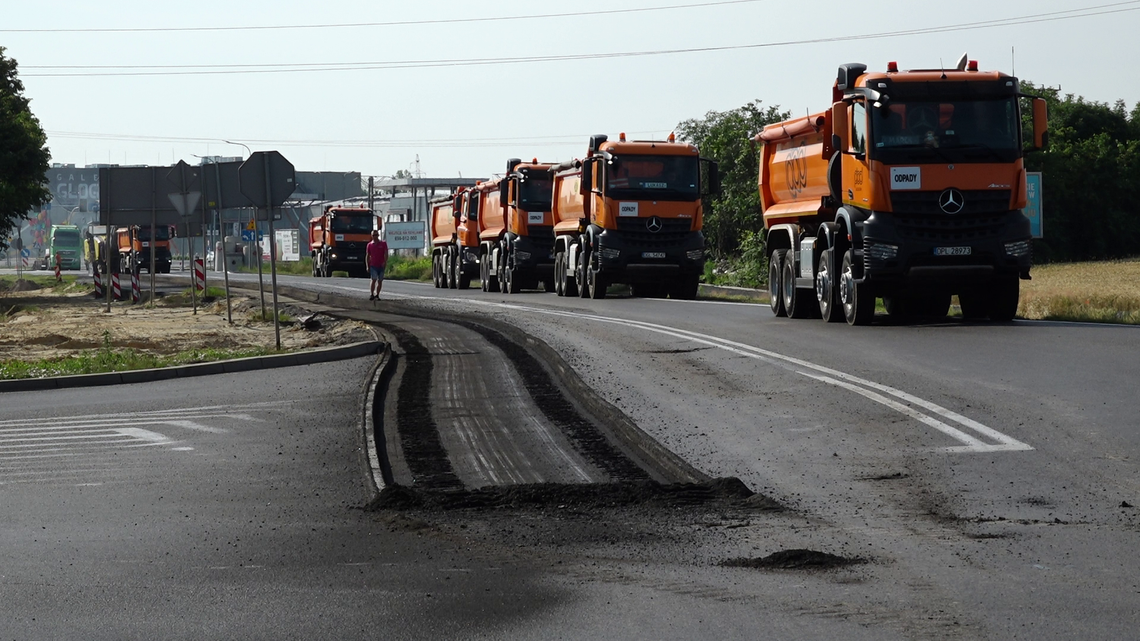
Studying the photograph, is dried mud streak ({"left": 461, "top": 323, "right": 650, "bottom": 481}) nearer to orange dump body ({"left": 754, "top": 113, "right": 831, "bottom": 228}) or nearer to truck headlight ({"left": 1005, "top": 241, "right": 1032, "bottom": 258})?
orange dump body ({"left": 754, "top": 113, "right": 831, "bottom": 228})

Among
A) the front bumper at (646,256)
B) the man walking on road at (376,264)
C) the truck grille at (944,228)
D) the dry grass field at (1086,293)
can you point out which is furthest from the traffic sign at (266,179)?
the man walking on road at (376,264)

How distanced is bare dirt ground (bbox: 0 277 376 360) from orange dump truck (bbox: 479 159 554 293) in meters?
7.03

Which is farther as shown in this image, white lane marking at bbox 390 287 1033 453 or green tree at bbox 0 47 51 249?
green tree at bbox 0 47 51 249

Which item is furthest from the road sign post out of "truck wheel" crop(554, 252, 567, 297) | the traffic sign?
"truck wheel" crop(554, 252, 567, 297)

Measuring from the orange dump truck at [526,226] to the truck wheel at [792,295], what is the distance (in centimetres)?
1645

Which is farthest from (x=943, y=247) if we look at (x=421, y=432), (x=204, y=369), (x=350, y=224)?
(x=350, y=224)

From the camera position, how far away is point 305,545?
6727mm

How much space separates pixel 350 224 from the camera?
68500mm

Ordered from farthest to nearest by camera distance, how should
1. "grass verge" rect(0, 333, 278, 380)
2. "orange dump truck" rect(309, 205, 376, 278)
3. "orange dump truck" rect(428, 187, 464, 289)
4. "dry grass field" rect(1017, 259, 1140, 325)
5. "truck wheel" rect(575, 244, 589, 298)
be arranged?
1. "orange dump truck" rect(309, 205, 376, 278)
2. "orange dump truck" rect(428, 187, 464, 289)
3. "truck wheel" rect(575, 244, 589, 298)
4. "dry grass field" rect(1017, 259, 1140, 325)
5. "grass verge" rect(0, 333, 278, 380)

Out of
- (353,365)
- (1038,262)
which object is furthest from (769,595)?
(1038,262)

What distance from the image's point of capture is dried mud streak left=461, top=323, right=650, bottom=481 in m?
8.62

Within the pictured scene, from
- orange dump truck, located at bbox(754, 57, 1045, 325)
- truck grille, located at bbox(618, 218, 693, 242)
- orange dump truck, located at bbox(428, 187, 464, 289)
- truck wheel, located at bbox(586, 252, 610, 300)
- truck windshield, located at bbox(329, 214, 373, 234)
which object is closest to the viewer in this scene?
orange dump truck, located at bbox(754, 57, 1045, 325)

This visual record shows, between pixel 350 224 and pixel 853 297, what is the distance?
5133 centimetres

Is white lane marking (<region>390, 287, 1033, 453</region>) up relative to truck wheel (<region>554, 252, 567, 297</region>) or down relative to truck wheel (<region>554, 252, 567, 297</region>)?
down
